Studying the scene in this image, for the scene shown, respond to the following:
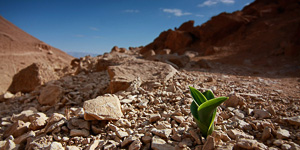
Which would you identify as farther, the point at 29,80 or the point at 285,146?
the point at 29,80

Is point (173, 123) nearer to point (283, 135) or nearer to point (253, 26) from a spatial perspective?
point (283, 135)

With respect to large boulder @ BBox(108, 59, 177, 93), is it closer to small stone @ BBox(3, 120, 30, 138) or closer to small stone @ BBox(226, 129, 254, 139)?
small stone @ BBox(3, 120, 30, 138)

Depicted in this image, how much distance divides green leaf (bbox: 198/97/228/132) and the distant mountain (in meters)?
6.73

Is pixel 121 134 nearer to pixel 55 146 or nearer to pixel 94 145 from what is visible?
pixel 94 145

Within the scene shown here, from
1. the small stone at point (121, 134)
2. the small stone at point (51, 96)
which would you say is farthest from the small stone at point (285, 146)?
the small stone at point (51, 96)

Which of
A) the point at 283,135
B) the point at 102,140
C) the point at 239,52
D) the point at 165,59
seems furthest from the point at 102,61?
the point at 239,52

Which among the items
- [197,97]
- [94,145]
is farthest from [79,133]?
[197,97]

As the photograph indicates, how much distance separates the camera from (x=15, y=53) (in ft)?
A: 26.6

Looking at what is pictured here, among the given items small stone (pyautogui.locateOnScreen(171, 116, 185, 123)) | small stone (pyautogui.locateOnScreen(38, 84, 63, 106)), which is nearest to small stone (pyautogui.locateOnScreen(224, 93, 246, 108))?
small stone (pyautogui.locateOnScreen(171, 116, 185, 123))

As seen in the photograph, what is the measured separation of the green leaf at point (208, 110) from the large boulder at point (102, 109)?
87 cm

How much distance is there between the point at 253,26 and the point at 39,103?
1068 centimetres

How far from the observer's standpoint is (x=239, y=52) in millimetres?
7992

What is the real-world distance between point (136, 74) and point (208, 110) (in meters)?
2.03

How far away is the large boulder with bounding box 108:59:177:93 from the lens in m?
2.73
